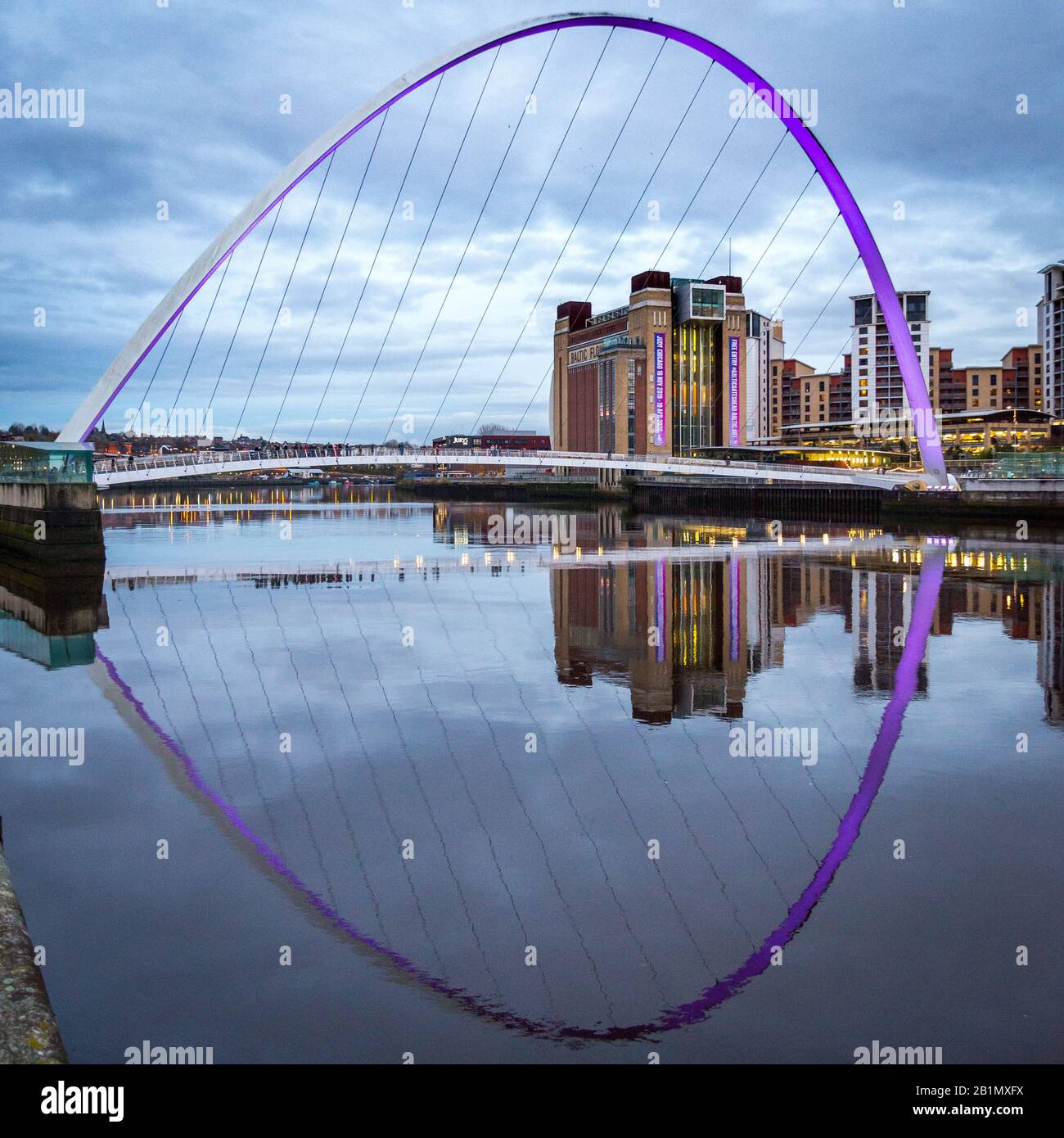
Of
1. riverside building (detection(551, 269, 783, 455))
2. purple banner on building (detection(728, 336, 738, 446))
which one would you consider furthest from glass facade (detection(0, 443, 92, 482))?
purple banner on building (detection(728, 336, 738, 446))

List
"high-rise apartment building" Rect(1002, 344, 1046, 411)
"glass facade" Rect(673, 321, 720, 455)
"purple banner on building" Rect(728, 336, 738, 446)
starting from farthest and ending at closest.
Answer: "high-rise apartment building" Rect(1002, 344, 1046, 411) < "glass facade" Rect(673, 321, 720, 455) < "purple banner on building" Rect(728, 336, 738, 446)

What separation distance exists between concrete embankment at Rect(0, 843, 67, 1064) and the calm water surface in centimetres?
30

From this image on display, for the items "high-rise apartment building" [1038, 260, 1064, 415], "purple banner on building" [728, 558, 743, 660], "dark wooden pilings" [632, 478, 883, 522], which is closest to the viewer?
"purple banner on building" [728, 558, 743, 660]

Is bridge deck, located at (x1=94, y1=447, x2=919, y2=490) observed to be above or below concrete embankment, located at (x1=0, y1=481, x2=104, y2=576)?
above

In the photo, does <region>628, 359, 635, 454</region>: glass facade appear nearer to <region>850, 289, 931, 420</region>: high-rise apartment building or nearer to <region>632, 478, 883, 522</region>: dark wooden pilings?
<region>632, 478, 883, 522</region>: dark wooden pilings

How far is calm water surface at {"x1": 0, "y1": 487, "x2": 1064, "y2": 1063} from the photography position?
4516 mm

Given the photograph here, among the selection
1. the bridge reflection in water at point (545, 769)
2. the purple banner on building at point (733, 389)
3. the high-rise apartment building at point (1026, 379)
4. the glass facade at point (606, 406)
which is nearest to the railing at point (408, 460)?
the bridge reflection in water at point (545, 769)

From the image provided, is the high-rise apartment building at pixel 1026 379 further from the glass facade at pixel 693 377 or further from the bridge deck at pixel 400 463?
the bridge deck at pixel 400 463

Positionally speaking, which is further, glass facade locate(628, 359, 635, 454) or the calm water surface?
glass facade locate(628, 359, 635, 454)

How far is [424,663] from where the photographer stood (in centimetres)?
1328

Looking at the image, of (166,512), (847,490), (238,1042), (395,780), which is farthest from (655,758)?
(166,512)

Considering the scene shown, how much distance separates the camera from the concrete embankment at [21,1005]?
12.1 feet

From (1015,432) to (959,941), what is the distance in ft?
332
